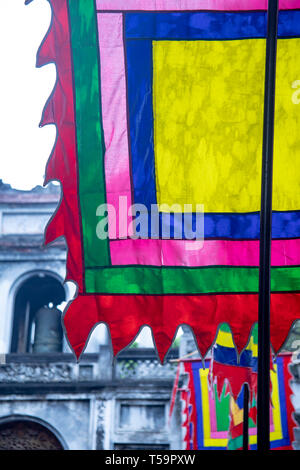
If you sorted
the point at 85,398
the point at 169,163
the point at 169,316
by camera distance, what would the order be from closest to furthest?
the point at 169,316
the point at 169,163
the point at 85,398

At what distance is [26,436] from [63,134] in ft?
31.9

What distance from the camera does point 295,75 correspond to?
265 inches

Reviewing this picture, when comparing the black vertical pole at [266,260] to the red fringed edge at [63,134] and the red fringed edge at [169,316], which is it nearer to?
the red fringed edge at [169,316]

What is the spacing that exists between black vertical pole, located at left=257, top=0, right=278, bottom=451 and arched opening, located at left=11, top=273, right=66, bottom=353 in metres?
11.2

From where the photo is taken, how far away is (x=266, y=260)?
5.28 meters

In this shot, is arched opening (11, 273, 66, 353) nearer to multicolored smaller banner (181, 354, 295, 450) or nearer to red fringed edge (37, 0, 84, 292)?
multicolored smaller banner (181, 354, 295, 450)

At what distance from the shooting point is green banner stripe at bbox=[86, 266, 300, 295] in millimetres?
6629

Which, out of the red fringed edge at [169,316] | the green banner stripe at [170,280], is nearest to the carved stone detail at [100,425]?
the red fringed edge at [169,316]

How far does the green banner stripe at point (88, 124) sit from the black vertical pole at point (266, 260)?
1.88m

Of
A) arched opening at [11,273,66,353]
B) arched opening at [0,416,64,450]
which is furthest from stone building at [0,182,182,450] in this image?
arched opening at [11,273,66,353]

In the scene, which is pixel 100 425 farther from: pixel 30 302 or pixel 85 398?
pixel 30 302

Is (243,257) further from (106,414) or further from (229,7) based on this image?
(106,414)

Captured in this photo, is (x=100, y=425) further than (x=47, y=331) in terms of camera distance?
No

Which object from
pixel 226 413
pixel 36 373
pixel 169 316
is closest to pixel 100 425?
pixel 36 373
